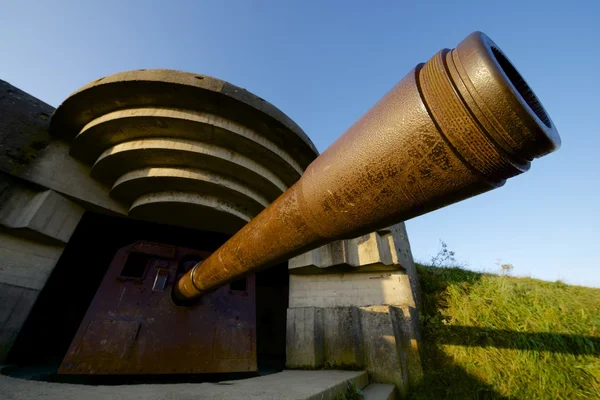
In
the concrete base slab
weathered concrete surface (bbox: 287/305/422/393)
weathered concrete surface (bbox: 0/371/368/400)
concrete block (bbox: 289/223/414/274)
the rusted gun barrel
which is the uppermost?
concrete block (bbox: 289/223/414/274)

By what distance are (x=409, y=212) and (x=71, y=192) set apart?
190 inches

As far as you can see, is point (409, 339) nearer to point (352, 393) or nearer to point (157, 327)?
point (352, 393)

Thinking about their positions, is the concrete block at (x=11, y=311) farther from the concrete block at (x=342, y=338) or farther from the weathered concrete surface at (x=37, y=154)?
the concrete block at (x=342, y=338)

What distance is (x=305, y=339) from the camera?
4.18 meters

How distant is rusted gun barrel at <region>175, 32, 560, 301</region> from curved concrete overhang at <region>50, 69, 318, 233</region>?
2762mm

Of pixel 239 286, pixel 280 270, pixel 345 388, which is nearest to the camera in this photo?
pixel 345 388

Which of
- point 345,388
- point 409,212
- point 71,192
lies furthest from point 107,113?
point 345,388

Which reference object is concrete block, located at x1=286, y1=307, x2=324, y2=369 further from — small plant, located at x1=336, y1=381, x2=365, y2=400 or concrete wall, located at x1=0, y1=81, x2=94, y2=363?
concrete wall, located at x1=0, y1=81, x2=94, y2=363

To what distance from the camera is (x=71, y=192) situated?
3904mm

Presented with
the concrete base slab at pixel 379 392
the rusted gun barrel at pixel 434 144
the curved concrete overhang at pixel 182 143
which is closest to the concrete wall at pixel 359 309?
the concrete base slab at pixel 379 392

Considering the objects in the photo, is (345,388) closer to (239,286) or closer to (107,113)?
(239,286)

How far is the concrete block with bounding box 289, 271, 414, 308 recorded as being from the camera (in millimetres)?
→ 4293

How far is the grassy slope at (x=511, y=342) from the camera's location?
3.02 metres

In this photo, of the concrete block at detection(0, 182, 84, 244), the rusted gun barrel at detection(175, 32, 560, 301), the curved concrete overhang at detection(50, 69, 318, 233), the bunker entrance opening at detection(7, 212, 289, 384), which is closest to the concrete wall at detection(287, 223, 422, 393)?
the bunker entrance opening at detection(7, 212, 289, 384)
